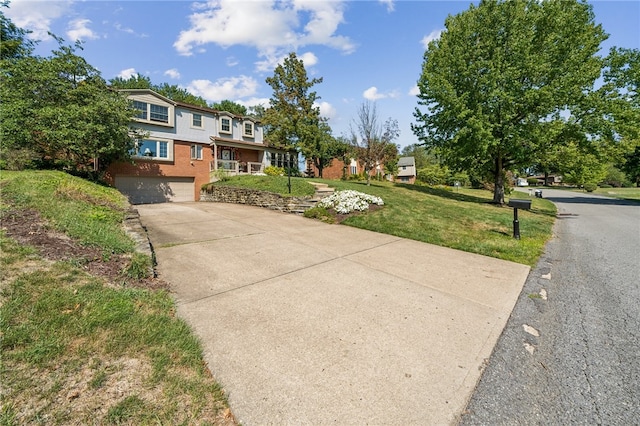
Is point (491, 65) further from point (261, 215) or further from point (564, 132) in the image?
point (261, 215)

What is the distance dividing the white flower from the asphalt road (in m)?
5.87

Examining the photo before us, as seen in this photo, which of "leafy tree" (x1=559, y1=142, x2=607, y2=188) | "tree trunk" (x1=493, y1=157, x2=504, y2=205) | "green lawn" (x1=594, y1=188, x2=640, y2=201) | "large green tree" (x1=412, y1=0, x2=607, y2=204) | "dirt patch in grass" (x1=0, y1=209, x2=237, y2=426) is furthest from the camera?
"green lawn" (x1=594, y1=188, x2=640, y2=201)

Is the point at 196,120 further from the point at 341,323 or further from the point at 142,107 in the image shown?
the point at 341,323

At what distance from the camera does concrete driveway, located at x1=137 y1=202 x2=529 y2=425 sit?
A: 2.04 meters

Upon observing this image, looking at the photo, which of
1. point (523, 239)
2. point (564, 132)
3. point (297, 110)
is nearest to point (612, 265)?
point (523, 239)

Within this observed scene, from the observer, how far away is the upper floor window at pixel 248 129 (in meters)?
22.1

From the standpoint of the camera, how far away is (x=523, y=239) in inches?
294

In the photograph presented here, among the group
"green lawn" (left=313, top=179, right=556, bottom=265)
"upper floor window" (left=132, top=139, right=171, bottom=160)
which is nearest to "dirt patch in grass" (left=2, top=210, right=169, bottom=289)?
"green lawn" (left=313, top=179, right=556, bottom=265)

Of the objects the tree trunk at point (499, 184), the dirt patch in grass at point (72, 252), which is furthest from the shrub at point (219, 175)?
the tree trunk at point (499, 184)

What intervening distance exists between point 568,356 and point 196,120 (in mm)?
21371

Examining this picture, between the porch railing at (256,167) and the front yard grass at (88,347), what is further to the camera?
the porch railing at (256,167)

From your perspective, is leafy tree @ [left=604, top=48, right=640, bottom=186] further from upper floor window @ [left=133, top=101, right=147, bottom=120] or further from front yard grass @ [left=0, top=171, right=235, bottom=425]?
upper floor window @ [left=133, top=101, right=147, bottom=120]

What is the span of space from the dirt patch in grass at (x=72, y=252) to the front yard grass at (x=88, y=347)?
1 centimetres

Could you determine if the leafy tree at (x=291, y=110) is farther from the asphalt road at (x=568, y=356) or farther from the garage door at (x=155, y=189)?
the asphalt road at (x=568, y=356)
